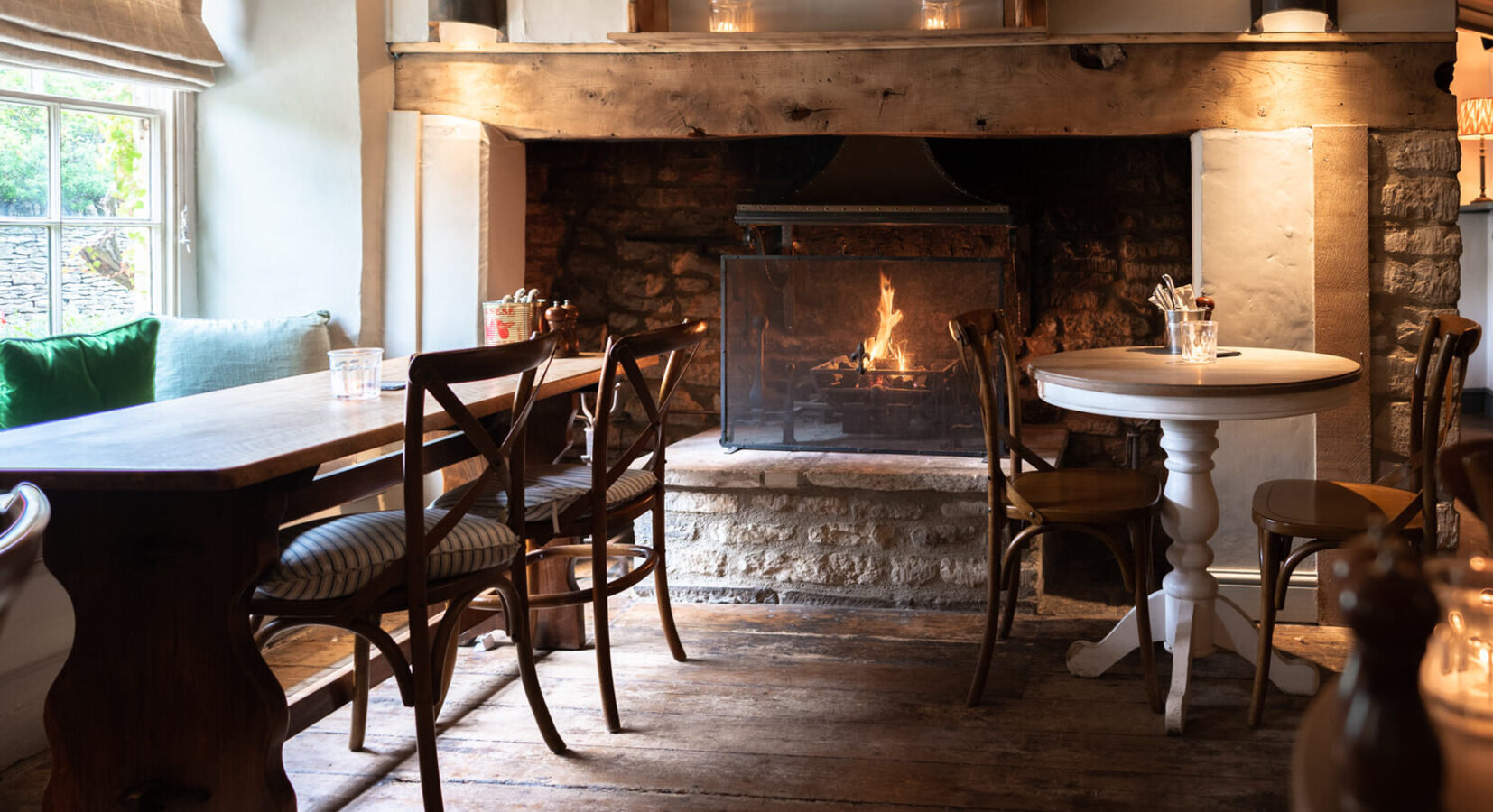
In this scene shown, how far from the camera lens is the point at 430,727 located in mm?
2250

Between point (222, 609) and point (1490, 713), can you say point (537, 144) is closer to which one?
point (222, 609)

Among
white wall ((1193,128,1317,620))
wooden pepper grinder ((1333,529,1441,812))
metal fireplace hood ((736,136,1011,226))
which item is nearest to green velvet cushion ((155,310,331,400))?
metal fireplace hood ((736,136,1011,226))

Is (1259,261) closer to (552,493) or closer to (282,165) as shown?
(552,493)

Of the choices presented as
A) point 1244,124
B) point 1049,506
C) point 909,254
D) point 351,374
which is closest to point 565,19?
point 909,254

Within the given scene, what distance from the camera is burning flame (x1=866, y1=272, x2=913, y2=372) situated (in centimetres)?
399

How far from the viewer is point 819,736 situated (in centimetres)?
277

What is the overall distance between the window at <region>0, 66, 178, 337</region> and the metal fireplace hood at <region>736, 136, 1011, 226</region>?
195 cm

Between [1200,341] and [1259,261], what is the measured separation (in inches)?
29.8

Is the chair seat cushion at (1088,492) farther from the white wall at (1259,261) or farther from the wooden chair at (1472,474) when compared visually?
the wooden chair at (1472,474)

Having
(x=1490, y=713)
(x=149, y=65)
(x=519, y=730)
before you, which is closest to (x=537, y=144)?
(x=149, y=65)

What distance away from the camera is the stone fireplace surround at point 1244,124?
3.61 meters

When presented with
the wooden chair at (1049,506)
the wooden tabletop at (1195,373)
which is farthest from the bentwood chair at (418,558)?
the wooden tabletop at (1195,373)

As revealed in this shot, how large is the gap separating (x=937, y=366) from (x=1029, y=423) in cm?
71

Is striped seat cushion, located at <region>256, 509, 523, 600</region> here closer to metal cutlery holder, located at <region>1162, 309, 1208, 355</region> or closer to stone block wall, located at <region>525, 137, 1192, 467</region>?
metal cutlery holder, located at <region>1162, 309, 1208, 355</region>
